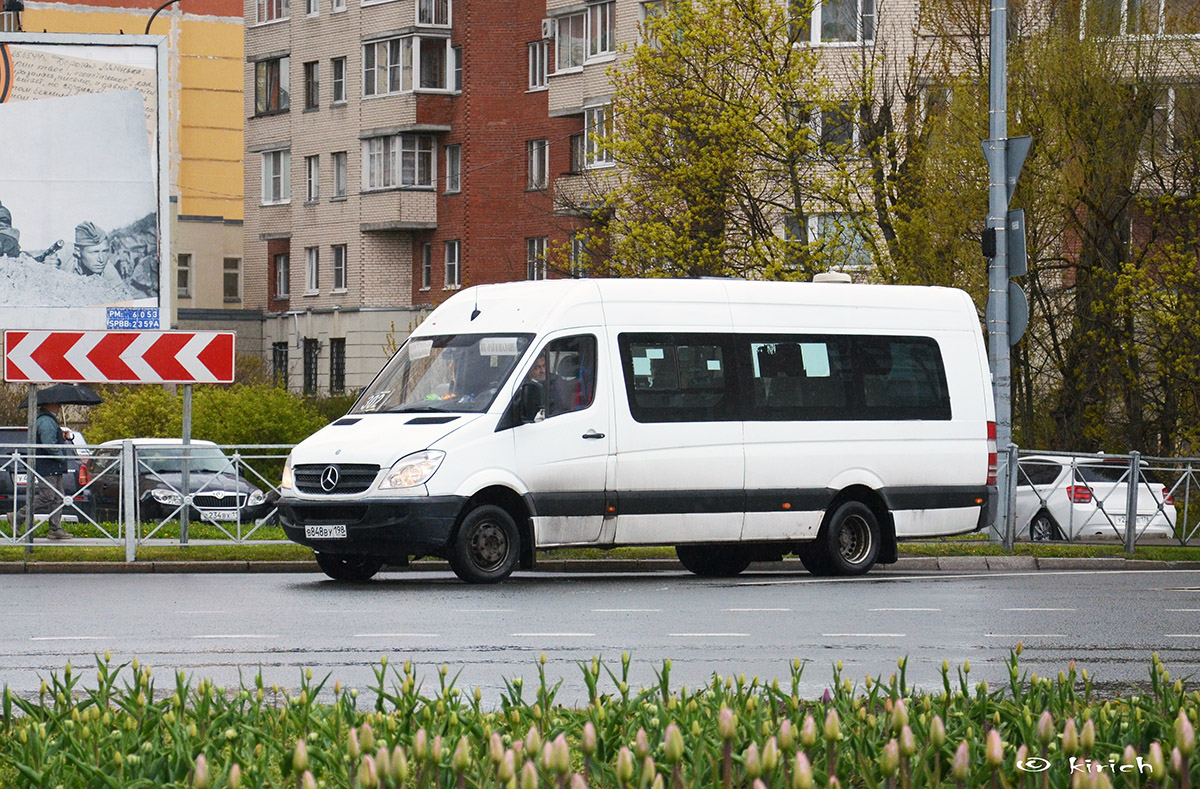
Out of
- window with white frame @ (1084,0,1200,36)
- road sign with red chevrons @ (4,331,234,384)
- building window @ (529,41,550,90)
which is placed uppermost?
building window @ (529,41,550,90)

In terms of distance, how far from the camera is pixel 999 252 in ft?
74.7

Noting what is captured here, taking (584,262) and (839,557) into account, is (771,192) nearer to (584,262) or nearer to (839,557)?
(584,262)

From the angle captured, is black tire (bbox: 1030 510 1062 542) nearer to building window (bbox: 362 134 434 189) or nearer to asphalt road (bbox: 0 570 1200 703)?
asphalt road (bbox: 0 570 1200 703)

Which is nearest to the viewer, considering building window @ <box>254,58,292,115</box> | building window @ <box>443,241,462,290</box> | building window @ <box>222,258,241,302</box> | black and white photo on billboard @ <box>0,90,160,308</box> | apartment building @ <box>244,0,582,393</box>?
black and white photo on billboard @ <box>0,90,160,308</box>

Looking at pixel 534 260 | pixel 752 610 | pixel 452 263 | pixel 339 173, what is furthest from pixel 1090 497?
pixel 339 173

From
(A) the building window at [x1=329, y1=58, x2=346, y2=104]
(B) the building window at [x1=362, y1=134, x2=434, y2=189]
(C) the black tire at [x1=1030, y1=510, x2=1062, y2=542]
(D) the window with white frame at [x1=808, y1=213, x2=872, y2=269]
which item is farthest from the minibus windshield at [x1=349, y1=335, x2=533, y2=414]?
(A) the building window at [x1=329, y1=58, x2=346, y2=104]

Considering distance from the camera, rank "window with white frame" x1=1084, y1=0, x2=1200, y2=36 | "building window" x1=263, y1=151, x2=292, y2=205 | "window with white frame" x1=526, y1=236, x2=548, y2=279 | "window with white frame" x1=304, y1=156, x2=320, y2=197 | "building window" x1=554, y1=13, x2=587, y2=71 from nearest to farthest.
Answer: "window with white frame" x1=1084, y1=0, x2=1200, y2=36 → "building window" x1=554, y1=13, x2=587, y2=71 → "window with white frame" x1=526, y1=236, x2=548, y2=279 → "window with white frame" x1=304, y1=156, x2=320, y2=197 → "building window" x1=263, y1=151, x2=292, y2=205

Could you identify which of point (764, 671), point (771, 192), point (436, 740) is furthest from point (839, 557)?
point (771, 192)

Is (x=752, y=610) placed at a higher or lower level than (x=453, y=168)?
lower

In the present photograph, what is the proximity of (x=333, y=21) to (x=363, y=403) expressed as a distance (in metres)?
48.1

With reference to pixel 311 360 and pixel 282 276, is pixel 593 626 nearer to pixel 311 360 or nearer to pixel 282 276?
pixel 311 360

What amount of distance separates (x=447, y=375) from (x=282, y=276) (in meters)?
51.1

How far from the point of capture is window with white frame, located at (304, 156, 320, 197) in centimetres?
6488

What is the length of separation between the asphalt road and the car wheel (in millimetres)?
499
